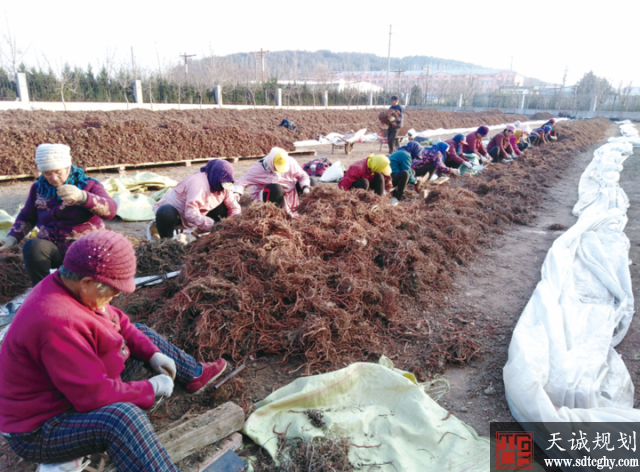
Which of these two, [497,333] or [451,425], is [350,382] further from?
[497,333]

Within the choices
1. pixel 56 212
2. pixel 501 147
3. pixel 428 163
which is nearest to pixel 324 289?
pixel 56 212

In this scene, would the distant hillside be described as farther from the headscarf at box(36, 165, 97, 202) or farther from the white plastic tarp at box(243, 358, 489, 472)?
the white plastic tarp at box(243, 358, 489, 472)

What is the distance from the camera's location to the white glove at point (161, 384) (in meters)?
1.87

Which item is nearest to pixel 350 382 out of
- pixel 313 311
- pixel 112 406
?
pixel 313 311

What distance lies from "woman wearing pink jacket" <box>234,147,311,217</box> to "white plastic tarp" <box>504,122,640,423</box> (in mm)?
3091

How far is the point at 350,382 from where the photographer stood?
7.73ft

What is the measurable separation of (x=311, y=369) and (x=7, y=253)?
3359 millimetres

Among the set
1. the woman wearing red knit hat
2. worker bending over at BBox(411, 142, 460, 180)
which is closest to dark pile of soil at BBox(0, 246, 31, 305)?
the woman wearing red knit hat

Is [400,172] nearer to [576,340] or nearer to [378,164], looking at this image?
[378,164]

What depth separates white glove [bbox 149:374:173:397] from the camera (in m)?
1.87

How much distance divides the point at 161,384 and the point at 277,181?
3.74 m

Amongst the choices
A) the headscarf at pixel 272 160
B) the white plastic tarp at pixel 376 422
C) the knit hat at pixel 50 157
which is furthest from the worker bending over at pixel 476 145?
the knit hat at pixel 50 157

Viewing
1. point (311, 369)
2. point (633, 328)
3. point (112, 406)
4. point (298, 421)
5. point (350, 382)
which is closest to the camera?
point (112, 406)

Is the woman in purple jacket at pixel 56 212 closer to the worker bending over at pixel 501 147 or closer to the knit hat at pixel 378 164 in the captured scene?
the knit hat at pixel 378 164
